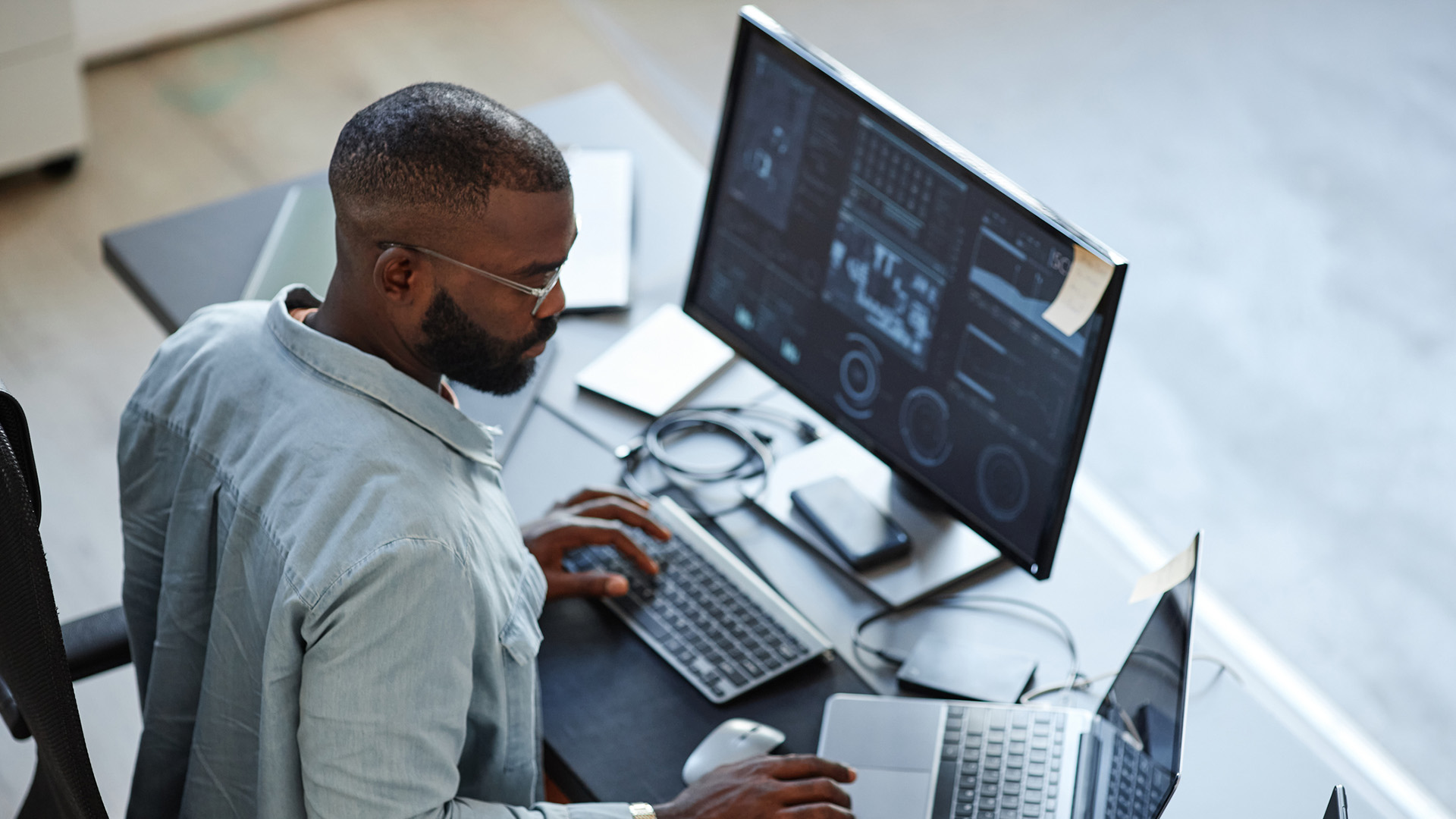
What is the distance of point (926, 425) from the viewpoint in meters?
1.68

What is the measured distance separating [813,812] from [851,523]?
0.45 metres

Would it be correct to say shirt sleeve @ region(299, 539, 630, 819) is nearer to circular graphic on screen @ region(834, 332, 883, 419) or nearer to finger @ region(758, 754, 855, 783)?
finger @ region(758, 754, 855, 783)

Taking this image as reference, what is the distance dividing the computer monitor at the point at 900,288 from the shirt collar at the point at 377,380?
0.52m

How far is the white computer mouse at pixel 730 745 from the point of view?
1465 mm

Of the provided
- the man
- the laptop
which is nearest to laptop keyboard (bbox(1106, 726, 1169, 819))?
the laptop

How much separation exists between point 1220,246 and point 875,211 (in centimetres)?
237

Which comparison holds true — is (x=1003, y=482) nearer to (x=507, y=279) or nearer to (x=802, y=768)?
(x=802, y=768)

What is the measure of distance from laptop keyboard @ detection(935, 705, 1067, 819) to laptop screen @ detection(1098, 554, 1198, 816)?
78 mm

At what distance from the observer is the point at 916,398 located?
1.68 m

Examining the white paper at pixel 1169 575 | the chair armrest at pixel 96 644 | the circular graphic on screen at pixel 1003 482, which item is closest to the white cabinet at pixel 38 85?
the chair armrest at pixel 96 644

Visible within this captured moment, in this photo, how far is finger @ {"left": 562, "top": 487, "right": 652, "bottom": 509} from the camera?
1740mm

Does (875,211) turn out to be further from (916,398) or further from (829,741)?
(829,741)

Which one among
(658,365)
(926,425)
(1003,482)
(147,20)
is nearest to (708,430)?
(658,365)

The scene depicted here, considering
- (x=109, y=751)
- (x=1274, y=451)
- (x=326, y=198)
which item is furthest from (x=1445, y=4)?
(x=109, y=751)
